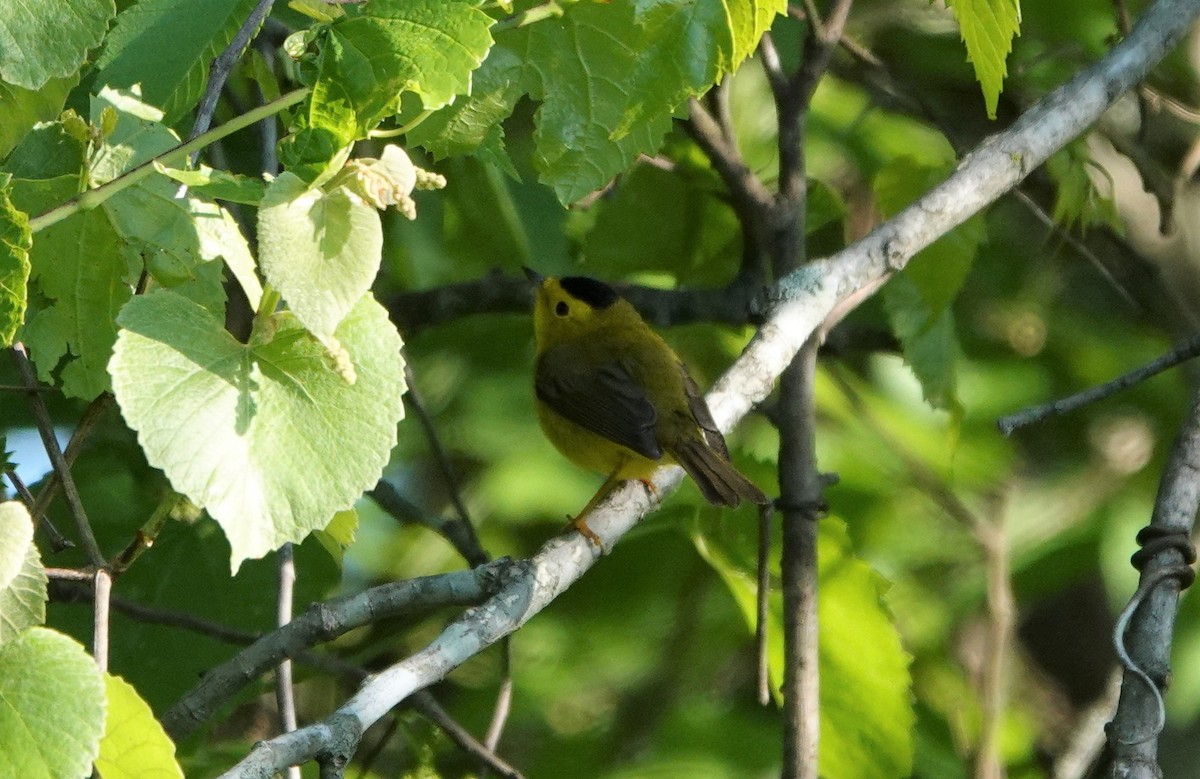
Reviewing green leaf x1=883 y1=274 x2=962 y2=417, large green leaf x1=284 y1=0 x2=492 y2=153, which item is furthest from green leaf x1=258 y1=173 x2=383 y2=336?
green leaf x1=883 y1=274 x2=962 y2=417

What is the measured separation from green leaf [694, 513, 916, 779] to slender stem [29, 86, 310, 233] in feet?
6.98

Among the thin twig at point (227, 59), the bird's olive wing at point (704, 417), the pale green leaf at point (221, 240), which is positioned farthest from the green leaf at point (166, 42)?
the bird's olive wing at point (704, 417)

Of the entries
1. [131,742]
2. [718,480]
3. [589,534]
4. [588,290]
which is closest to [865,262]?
[589,534]

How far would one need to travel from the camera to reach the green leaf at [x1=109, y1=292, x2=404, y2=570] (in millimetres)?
1352

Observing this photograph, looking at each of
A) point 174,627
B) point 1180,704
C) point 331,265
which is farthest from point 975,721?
point 331,265

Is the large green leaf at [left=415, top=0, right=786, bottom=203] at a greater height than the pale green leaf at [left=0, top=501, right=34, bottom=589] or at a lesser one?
greater

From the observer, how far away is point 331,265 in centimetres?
136

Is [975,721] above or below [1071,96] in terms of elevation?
below

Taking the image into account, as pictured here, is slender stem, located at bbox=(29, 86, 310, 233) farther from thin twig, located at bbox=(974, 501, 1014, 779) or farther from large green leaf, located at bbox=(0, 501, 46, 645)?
thin twig, located at bbox=(974, 501, 1014, 779)

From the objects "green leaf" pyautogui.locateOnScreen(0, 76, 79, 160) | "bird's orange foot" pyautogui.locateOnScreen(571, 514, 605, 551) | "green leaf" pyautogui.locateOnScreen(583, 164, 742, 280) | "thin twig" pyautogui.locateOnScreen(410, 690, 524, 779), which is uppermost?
"green leaf" pyautogui.locateOnScreen(583, 164, 742, 280)

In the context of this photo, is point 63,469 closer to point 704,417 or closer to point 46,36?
point 46,36

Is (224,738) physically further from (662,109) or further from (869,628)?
(662,109)

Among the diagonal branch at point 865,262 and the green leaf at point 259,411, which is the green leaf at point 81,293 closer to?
the green leaf at point 259,411

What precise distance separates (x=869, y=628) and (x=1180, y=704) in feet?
4.39
